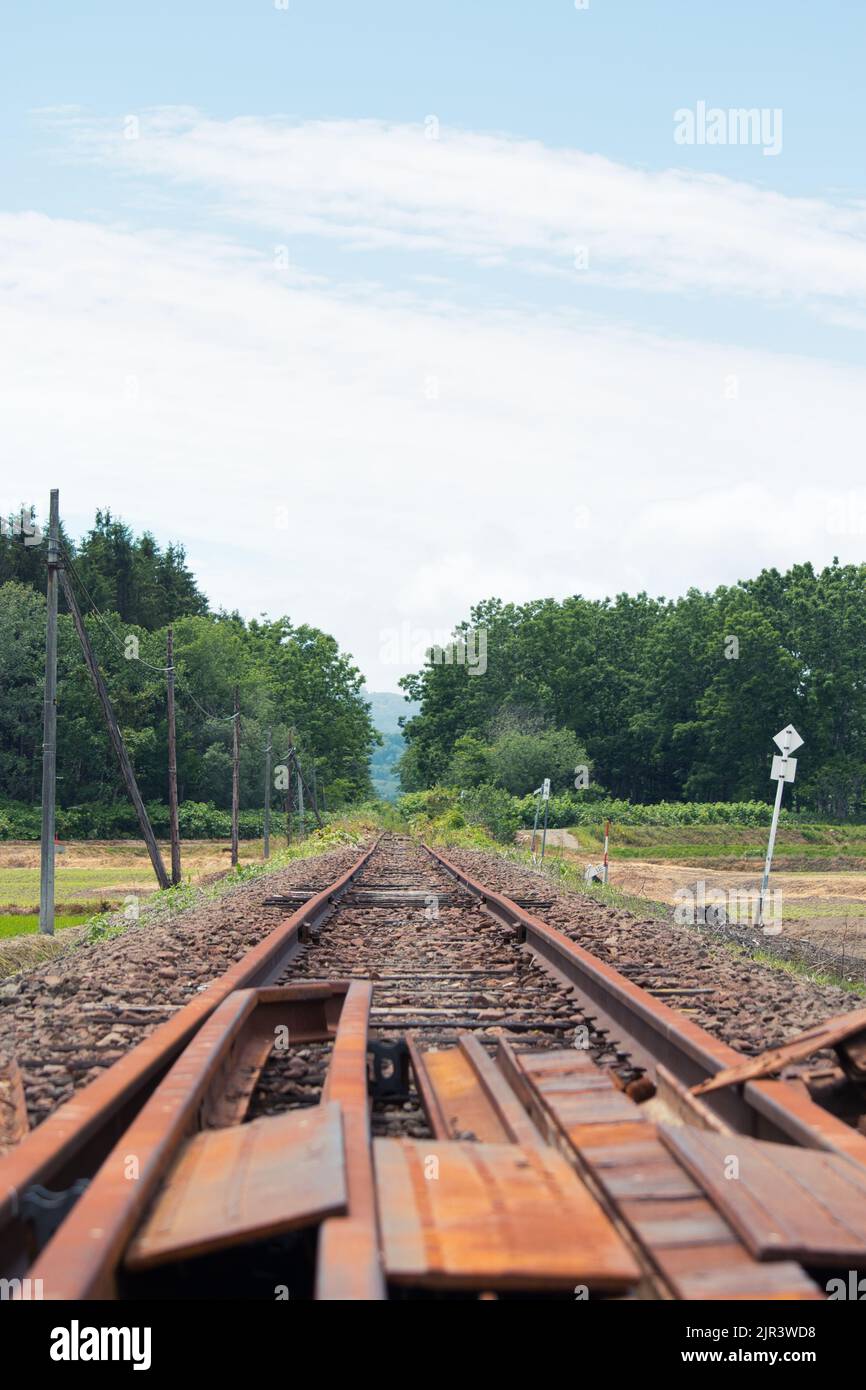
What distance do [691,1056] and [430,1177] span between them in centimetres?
209

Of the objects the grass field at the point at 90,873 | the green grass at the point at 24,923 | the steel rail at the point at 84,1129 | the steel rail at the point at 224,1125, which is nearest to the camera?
the steel rail at the point at 224,1125

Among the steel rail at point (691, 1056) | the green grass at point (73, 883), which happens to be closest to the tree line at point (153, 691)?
the green grass at point (73, 883)

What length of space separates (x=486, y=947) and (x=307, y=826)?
61.5 meters

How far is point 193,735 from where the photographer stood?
249 ft

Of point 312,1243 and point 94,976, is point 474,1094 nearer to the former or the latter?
point 312,1243

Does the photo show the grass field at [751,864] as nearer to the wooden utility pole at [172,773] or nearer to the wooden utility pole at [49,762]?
the wooden utility pole at [49,762]

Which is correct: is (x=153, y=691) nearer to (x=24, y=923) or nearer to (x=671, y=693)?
(x=671, y=693)

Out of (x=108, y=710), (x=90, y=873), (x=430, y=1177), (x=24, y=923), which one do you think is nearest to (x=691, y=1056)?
(x=430, y=1177)

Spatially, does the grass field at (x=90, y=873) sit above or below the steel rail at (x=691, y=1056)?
below

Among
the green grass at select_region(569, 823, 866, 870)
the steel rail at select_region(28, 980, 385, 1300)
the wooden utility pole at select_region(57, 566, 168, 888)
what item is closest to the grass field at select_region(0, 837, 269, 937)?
the wooden utility pole at select_region(57, 566, 168, 888)

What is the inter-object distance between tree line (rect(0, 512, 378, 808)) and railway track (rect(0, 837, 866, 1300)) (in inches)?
2160

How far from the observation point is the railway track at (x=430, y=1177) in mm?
2459

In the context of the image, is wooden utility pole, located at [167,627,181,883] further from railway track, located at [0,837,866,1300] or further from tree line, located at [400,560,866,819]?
tree line, located at [400,560,866,819]

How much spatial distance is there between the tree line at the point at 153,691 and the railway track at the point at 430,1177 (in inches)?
2160
